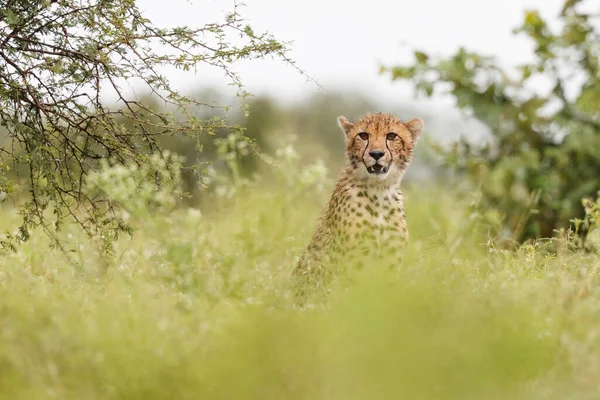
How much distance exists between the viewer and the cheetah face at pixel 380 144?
16.1 feet

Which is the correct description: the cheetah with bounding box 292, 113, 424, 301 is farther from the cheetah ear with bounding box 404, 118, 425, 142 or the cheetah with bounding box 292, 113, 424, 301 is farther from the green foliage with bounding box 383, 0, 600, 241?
the green foliage with bounding box 383, 0, 600, 241

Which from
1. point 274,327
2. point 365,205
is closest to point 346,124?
point 365,205

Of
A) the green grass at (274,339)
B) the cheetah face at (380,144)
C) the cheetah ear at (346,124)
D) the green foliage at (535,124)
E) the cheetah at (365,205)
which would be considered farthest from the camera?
the green foliage at (535,124)

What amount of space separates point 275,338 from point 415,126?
2.67m

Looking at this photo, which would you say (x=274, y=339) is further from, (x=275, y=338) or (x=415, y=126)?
(x=415, y=126)

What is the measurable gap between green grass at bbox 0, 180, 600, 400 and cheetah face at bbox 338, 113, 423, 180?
1131 mm

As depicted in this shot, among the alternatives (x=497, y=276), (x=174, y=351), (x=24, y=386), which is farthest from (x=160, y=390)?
(x=497, y=276)

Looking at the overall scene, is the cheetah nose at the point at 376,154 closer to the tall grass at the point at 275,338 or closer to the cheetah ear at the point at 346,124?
the cheetah ear at the point at 346,124

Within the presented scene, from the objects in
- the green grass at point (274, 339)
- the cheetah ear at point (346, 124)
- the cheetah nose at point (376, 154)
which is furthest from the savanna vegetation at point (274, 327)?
the cheetah ear at point (346, 124)

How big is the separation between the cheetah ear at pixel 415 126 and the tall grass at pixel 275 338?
149 centimetres

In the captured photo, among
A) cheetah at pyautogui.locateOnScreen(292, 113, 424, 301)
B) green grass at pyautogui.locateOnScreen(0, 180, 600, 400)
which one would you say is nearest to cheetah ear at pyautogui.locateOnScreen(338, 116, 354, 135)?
cheetah at pyautogui.locateOnScreen(292, 113, 424, 301)

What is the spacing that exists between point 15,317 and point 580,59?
6.06 meters

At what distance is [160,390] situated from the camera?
2.75 meters

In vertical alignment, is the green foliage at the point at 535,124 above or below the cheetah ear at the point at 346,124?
above
